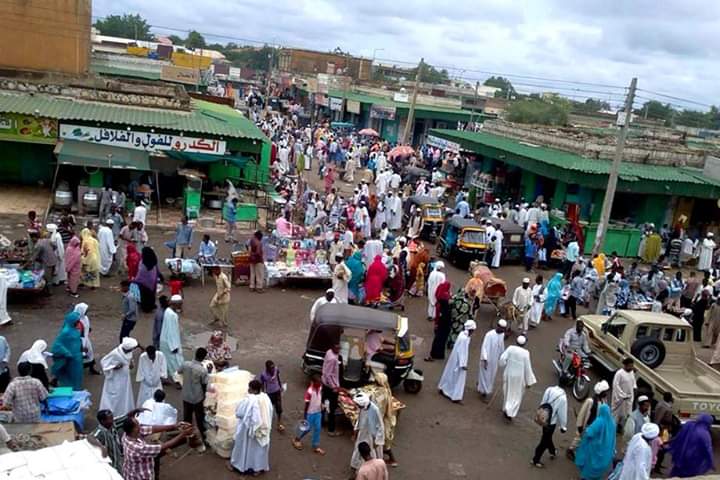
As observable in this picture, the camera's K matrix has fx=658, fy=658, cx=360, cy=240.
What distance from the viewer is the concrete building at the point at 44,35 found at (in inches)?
1089

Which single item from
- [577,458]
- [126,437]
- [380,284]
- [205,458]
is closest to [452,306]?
[380,284]

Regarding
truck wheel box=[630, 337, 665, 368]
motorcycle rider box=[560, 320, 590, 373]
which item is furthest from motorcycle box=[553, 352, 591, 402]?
truck wheel box=[630, 337, 665, 368]

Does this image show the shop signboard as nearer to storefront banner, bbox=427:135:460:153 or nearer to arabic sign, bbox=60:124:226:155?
storefront banner, bbox=427:135:460:153

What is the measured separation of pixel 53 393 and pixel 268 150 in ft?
57.6

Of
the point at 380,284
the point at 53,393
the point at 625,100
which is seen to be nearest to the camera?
the point at 53,393

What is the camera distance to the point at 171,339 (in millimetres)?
9953

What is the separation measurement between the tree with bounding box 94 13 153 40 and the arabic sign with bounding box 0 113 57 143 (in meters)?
95.2

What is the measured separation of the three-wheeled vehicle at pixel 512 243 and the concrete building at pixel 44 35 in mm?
20778

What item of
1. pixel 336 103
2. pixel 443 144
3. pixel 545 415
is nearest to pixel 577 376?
pixel 545 415

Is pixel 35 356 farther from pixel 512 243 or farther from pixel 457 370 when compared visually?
pixel 512 243

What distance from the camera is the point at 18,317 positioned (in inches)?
471

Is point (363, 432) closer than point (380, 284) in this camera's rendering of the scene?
Yes

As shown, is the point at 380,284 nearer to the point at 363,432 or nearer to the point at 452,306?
the point at 452,306

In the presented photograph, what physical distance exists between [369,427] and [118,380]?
338 cm
